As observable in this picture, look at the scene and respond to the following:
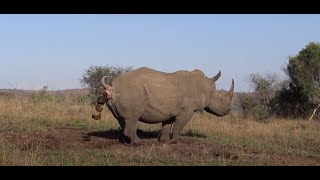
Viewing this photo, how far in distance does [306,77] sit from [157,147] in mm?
18773

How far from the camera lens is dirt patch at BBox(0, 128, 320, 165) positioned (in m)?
8.77

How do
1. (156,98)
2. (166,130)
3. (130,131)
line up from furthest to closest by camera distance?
(166,130)
(156,98)
(130,131)

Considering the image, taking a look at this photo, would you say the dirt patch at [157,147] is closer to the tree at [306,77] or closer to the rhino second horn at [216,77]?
Result: the rhino second horn at [216,77]

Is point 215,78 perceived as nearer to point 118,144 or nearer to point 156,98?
point 156,98

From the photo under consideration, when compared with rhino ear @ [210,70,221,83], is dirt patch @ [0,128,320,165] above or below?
below

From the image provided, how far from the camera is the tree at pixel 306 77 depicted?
83.5 feet

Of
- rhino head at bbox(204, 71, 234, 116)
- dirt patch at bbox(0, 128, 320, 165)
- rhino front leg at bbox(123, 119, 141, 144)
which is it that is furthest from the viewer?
rhino head at bbox(204, 71, 234, 116)

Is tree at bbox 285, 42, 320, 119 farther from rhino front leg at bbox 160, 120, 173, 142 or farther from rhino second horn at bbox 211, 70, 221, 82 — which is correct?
rhino front leg at bbox 160, 120, 173, 142

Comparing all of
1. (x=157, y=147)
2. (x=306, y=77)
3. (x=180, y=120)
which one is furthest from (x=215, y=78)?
(x=306, y=77)

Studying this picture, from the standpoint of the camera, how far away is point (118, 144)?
9.96m

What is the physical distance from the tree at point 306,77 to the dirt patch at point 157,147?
50.8ft

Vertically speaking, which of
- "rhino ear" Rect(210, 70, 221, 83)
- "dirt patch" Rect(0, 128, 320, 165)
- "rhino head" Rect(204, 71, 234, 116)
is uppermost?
"rhino ear" Rect(210, 70, 221, 83)

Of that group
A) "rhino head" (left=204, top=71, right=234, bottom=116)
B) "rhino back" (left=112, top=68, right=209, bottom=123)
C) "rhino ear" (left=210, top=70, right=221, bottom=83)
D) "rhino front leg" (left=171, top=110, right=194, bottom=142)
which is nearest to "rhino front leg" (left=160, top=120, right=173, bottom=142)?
"rhino front leg" (left=171, top=110, right=194, bottom=142)
